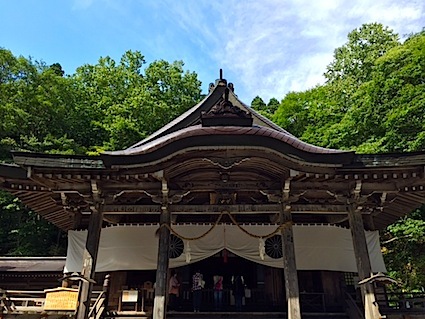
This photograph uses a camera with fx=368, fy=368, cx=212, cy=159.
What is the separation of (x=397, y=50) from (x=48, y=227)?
21.0 m

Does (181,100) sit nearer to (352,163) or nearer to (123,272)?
(123,272)

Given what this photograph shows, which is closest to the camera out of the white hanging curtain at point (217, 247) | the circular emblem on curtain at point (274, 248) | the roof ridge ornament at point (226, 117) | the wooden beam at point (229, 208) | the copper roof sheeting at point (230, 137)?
the copper roof sheeting at point (230, 137)

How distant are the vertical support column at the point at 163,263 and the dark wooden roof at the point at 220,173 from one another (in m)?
0.20

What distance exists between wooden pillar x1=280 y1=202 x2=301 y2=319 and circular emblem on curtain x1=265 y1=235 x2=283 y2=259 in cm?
246

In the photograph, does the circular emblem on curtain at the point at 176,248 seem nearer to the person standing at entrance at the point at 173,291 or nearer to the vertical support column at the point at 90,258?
the person standing at entrance at the point at 173,291

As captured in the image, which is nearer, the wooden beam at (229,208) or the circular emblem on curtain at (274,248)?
the wooden beam at (229,208)

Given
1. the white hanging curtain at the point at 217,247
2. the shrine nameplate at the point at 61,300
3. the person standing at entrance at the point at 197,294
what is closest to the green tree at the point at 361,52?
the white hanging curtain at the point at 217,247

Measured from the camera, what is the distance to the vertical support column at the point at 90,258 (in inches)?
284

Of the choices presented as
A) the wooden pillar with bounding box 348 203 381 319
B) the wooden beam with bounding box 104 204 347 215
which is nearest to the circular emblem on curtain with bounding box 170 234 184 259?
the wooden beam with bounding box 104 204 347 215

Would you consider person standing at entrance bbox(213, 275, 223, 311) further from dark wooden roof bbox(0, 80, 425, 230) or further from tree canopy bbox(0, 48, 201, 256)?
tree canopy bbox(0, 48, 201, 256)

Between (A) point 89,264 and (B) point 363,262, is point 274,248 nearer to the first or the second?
(B) point 363,262

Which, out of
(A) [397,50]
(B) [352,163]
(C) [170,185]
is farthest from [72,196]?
(A) [397,50]

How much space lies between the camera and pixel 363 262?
7.56 meters

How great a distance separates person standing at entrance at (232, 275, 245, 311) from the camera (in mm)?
9779
